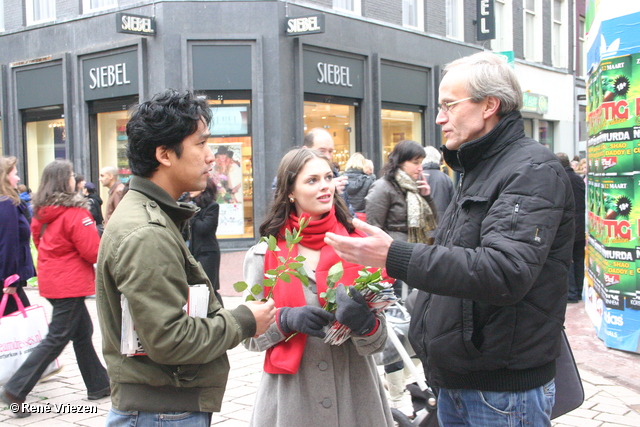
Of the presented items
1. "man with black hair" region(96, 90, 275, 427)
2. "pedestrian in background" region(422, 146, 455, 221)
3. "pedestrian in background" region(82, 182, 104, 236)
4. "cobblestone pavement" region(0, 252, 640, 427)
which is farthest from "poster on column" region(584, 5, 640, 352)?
"pedestrian in background" region(82, 182, 104, 236)

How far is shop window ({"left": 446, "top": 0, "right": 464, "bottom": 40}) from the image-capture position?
64.2 ft

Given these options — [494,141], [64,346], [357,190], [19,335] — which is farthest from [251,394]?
[494,141]

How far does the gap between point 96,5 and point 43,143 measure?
160 inches

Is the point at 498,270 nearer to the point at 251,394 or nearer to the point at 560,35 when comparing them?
the point at 251,394

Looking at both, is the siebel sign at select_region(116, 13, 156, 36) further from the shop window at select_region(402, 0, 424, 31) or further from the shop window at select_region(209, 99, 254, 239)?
the shop window at select_region(402, 0, 424, 31)

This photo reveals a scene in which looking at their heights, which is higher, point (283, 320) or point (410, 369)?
point (283, 320)

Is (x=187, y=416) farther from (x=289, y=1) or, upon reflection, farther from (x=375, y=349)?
(x=289, y=1)

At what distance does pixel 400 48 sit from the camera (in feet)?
56.8

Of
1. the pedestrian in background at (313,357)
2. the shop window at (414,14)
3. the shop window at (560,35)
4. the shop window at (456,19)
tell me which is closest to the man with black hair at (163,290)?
the pedestrian in background at (313,357)

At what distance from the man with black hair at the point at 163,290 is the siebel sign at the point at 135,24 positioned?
39.2ft

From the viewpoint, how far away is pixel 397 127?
17734 mm

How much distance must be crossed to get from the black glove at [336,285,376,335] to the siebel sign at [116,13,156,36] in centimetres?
1204

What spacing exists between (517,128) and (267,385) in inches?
63.0

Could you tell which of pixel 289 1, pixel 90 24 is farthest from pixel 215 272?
pixel 90 24
